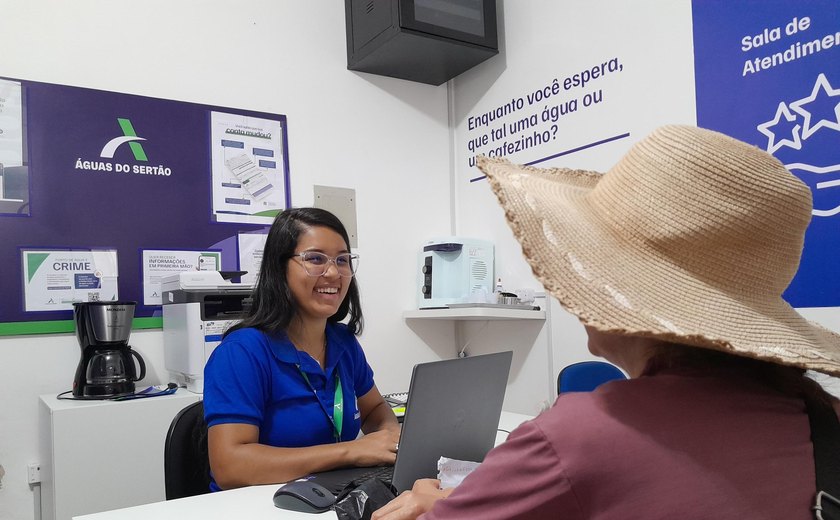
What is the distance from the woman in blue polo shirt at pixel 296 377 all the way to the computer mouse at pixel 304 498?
7.6 inches

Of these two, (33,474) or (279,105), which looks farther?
(279,105)

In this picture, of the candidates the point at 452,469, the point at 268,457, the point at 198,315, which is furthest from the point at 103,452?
the point at 452,469

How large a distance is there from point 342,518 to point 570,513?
662 mm

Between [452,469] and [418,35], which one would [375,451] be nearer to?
[452,469]

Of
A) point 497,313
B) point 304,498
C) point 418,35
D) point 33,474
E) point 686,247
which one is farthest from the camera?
point 418,35

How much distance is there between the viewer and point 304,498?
1.26 meters

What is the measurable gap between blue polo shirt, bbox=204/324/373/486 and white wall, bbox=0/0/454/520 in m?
1.00

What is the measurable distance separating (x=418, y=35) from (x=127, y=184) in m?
1.60

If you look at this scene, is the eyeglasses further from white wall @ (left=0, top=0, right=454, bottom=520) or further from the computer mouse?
white wall @ (left=0, top=0, right=454, bottom=520)

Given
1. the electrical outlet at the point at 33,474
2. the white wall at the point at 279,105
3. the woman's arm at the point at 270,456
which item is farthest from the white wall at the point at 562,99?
the electrical outlet at the point at 33,474

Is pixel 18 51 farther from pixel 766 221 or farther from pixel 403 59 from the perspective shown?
pixel 766 221

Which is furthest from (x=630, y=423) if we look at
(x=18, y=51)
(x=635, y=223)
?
(x=18, y=51)

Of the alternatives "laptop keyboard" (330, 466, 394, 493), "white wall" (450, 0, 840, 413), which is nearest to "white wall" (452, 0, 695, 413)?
"white wall" (450, 0, 840, 413)

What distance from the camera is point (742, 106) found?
2.32m
